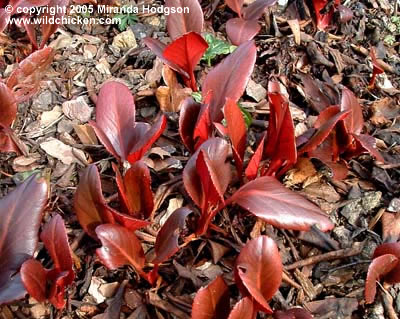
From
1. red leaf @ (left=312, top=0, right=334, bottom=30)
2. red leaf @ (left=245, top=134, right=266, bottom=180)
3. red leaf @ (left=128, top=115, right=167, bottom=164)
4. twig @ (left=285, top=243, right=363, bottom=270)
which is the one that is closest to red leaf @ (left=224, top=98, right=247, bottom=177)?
red leaf @ (left=245, top=134, right=266, bottom=180)

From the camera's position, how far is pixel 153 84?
1.68 metres

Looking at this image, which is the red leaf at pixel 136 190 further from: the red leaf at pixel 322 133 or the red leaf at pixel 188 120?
the red leaf at pixel 322 133

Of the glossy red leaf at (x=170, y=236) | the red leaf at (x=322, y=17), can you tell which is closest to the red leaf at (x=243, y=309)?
the glossy red leaf at (x=170, y=236)

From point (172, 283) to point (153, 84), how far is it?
67 centimetres

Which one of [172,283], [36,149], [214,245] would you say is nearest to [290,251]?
[214,245]

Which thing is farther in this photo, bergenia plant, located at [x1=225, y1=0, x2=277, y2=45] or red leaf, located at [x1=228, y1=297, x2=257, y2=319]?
bergenia plant, located at [x1=225, y1=0, x2=277, y2=45]

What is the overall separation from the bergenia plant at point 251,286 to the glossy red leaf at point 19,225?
14.7 inches

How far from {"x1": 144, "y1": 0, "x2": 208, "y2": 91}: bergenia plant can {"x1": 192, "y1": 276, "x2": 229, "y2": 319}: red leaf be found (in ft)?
2.24

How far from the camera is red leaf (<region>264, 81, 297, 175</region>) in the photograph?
1235 mm

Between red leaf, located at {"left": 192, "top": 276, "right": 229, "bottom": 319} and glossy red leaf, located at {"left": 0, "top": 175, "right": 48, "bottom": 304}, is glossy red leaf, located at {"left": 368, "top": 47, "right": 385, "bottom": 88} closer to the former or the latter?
red leaf, located at {"left": 192, "top": 276, "right": 229, "bottom": 319}

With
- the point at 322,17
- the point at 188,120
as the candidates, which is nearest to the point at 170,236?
the point at 188,120

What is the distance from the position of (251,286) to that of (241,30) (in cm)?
94

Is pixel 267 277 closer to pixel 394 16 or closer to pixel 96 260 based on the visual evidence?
pixel 96 260

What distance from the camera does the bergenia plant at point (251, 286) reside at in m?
1.05
